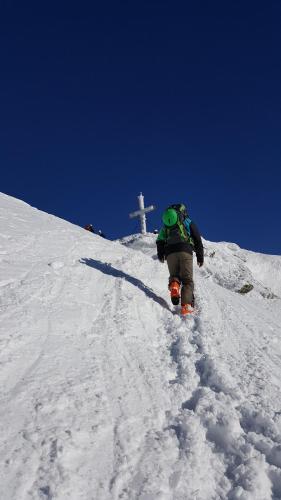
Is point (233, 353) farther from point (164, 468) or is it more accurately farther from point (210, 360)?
point (164, 468)

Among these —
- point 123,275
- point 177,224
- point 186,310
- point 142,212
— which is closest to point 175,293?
point 186,310

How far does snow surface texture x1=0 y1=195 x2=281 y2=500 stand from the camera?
261cm

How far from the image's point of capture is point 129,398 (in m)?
3.62

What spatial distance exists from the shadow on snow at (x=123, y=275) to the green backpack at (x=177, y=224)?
1091 millimetres

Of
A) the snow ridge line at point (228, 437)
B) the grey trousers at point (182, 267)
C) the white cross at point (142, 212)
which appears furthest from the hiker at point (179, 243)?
the white cross at point (142, 212)

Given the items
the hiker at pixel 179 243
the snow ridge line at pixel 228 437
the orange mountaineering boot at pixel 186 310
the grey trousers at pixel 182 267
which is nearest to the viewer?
the snow ridge line at pixel 228 437

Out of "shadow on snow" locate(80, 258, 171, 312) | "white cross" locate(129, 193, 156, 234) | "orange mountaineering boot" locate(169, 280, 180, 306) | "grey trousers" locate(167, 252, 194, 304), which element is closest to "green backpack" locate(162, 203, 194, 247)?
"grey trousers" locate(167, 252, 194, 304)

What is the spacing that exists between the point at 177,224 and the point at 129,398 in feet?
15.4

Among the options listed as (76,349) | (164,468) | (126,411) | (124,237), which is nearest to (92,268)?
(76,349)

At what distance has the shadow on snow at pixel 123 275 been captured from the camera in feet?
25.4

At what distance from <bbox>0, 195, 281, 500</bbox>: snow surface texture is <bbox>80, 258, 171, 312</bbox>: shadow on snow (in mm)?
153

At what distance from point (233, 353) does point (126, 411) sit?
209 centimetres

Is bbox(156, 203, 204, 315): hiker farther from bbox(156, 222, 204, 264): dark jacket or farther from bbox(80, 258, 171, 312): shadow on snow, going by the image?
bbox(80, 258, 171, 312): shadow on snow

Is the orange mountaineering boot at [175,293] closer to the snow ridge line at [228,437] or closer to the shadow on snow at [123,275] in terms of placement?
the shadow on snow at [123,275]
